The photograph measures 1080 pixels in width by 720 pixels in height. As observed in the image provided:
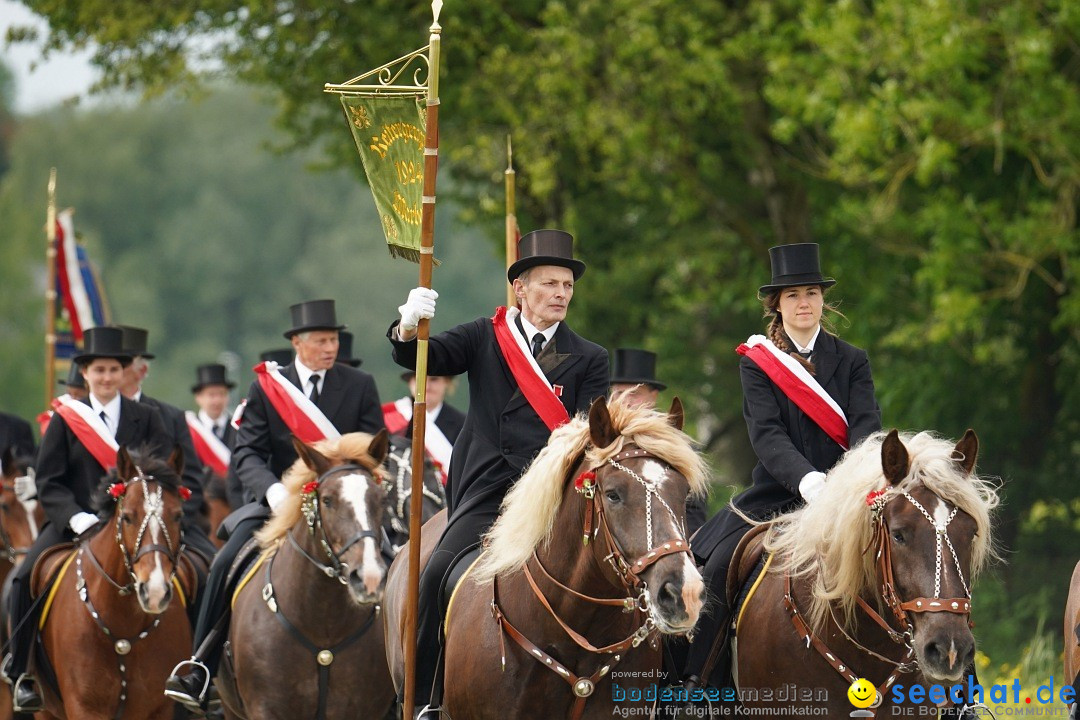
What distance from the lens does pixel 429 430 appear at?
1428 cm

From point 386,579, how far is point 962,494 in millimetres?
3593

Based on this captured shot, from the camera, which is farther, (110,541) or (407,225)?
(110,541)

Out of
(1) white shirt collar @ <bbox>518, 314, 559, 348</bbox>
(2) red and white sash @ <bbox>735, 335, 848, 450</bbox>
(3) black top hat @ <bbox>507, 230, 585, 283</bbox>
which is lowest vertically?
(2) red and white sash @ <bbox>735, 335, 848, 450</bbox>

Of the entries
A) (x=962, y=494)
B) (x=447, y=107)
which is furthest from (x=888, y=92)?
(x=962, y=494)

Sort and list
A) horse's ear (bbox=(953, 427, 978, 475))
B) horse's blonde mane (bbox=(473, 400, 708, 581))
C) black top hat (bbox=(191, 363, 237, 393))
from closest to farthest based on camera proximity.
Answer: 1. horse's blonde mane (bbox=(473, 400, 708, 581))
2. horse's ear (bbox=(953, 427, 978, 475))
3. black top hat (bbox=(191, 363, 237, 393))

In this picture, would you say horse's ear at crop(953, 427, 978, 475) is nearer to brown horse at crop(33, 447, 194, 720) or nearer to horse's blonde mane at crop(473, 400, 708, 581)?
horse's blonde mane at crop(473, 400, 708, 581)

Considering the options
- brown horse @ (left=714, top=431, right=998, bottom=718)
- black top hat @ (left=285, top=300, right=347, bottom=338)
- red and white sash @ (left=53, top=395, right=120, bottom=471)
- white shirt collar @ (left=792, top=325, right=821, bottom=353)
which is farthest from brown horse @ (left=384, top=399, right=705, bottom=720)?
red and white sash @ (left=53, top=395, right=120, bottom=471)

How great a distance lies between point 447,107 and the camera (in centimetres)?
2098

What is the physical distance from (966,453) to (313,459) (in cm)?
405

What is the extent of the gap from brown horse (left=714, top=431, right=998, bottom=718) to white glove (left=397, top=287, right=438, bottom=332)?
194 cm

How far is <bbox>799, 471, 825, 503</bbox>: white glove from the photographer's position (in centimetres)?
732

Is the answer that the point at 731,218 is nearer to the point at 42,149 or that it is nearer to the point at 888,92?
the point at 888,92

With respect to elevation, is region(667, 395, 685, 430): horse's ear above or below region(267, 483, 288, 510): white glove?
above

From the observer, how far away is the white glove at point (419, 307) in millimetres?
6957
